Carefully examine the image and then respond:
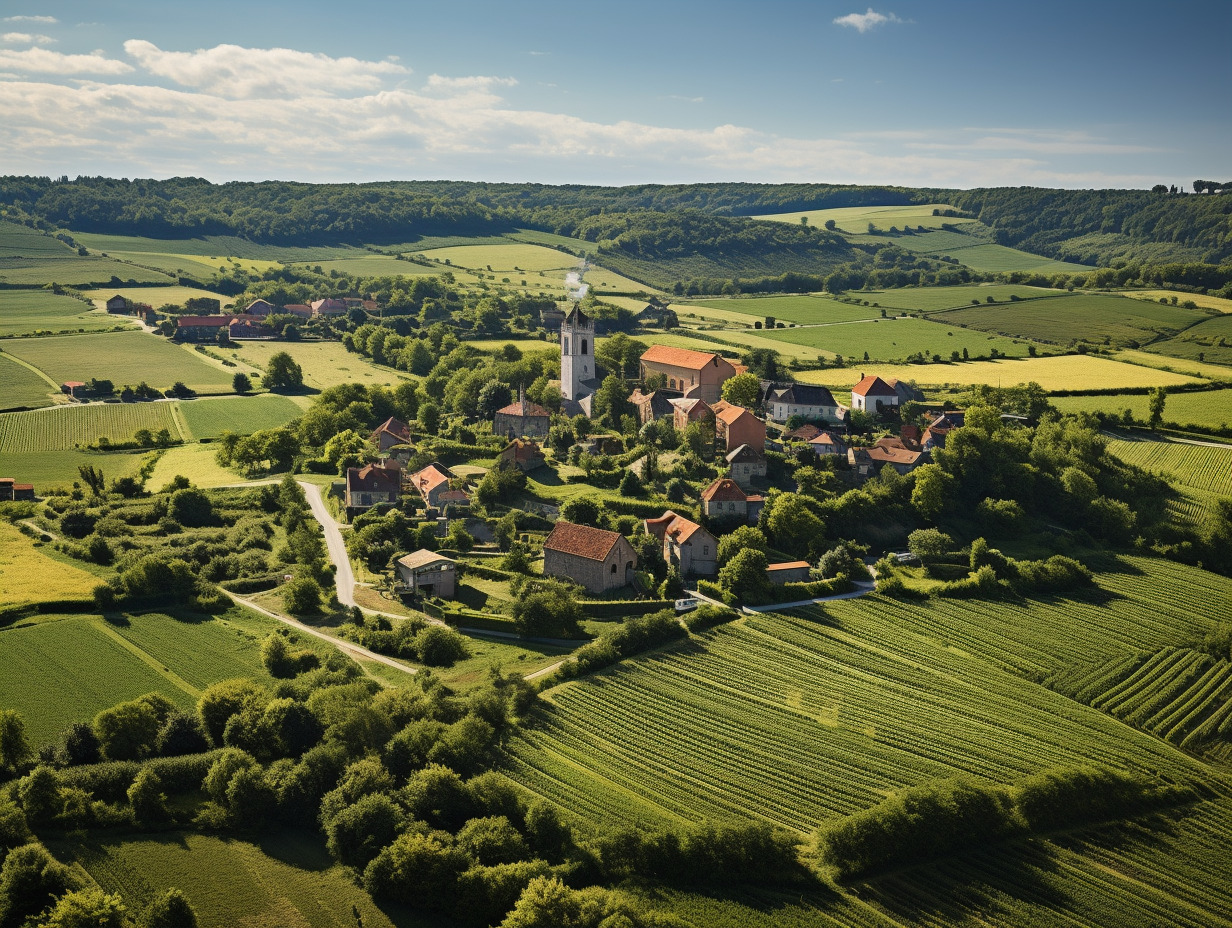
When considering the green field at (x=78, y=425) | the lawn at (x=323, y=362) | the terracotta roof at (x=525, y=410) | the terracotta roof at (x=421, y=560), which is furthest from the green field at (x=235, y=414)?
the terracotta roof at (x=421, y=560)

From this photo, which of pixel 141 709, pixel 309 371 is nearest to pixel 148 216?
pixel 309 371

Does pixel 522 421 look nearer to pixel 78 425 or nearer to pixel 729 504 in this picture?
pixel 729 504

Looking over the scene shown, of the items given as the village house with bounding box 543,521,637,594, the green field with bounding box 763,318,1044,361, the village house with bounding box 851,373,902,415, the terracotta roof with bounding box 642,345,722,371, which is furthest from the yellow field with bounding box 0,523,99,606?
the green field with bounding box 763,318,1044,361

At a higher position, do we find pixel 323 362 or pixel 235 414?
pixel 323 362

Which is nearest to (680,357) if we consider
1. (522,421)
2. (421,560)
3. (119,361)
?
(522,421)

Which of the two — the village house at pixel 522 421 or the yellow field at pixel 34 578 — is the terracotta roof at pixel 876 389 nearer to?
the village house at pixel 522 421

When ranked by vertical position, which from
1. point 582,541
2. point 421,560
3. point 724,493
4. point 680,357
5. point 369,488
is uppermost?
point 680,357
